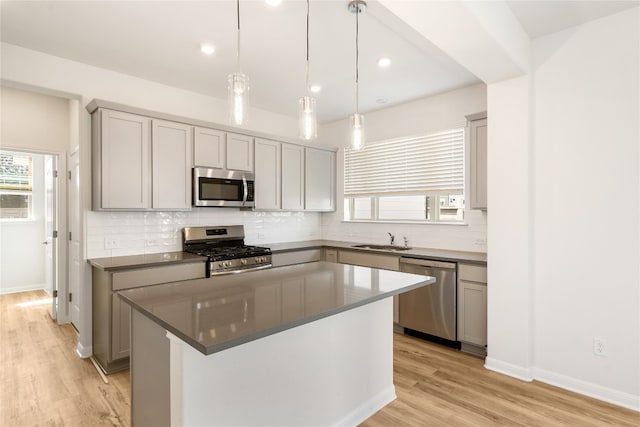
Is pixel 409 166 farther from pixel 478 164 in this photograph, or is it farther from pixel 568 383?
pixel 568 383

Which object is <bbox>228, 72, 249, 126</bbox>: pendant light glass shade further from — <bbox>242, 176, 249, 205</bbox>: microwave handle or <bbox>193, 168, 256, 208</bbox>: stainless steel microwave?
<bbox>242, 176, 249, 205</bbox>: microwave handle

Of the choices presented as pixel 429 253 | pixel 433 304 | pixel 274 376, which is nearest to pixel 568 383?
pixel 433 304

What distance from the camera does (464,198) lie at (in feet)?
13.3

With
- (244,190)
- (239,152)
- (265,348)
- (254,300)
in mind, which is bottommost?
(265,348)

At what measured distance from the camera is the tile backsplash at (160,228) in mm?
3453

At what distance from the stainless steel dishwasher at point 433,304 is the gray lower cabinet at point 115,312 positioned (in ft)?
8.02

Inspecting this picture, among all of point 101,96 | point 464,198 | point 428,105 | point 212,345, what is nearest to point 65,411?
point 212,345

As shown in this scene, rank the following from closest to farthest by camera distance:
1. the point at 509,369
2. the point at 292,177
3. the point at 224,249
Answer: the point at 509,369 < the point at 224,249 < the point at 292,177

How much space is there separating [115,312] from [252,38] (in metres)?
2.56

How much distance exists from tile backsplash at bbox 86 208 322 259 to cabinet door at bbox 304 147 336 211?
1.46ft

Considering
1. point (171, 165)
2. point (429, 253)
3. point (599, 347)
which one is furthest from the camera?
point (429, 253)

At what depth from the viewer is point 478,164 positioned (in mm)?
3523

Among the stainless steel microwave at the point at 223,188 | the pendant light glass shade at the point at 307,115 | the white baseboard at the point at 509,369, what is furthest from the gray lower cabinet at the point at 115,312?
the white baseboard at the point at 509,369

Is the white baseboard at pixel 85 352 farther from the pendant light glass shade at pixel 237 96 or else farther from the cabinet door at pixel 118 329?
the pendant light glass shade at pixel 237 96
